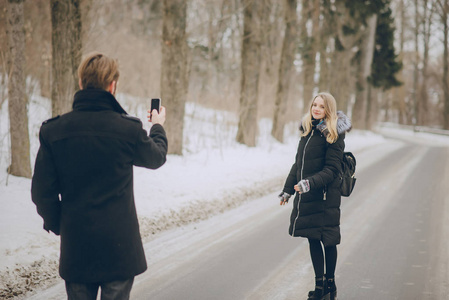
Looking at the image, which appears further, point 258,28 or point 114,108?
point 258,28

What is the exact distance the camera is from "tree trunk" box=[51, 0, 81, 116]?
8984 mm

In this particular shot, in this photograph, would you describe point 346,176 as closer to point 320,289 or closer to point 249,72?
point 320,289

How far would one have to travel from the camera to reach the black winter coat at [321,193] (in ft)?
14.0

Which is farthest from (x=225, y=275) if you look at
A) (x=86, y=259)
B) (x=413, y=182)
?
(x=413, y=182)

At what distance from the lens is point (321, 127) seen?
169 inches

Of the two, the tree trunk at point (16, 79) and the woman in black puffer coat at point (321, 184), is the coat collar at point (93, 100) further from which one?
the tree trunk at point (16, 79)

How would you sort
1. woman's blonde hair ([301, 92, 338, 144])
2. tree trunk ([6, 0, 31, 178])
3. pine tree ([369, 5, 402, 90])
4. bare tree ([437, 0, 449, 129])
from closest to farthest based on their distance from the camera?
woman's blonde hair ([301, 92, 338, 144]) → tree trunk ([6, 0, 31, 178]) → bare tree ([437, 0, 449, 129]) → pine tree ([369, 5, 402, 90])

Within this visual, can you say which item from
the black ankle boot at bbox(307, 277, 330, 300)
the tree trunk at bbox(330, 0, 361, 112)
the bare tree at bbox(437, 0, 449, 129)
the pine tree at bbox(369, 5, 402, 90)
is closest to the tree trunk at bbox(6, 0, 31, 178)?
the black ankle boot at bbox(307, 277, 330, 300)

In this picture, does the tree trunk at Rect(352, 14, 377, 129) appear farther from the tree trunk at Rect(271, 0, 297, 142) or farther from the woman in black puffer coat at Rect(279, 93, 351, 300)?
the woman in black puffer coat at Rect(279, 93, 351, 300)

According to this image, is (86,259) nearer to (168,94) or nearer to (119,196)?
(119,196)

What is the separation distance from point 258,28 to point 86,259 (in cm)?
1515

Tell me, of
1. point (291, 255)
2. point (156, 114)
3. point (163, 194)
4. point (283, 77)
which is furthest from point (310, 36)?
point (156, 114)

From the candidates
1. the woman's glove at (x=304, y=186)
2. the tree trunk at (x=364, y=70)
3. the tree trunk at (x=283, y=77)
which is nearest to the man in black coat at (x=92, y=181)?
the woman's glove at (x=304, y=186)

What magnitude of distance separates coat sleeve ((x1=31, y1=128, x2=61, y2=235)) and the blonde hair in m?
0.41
